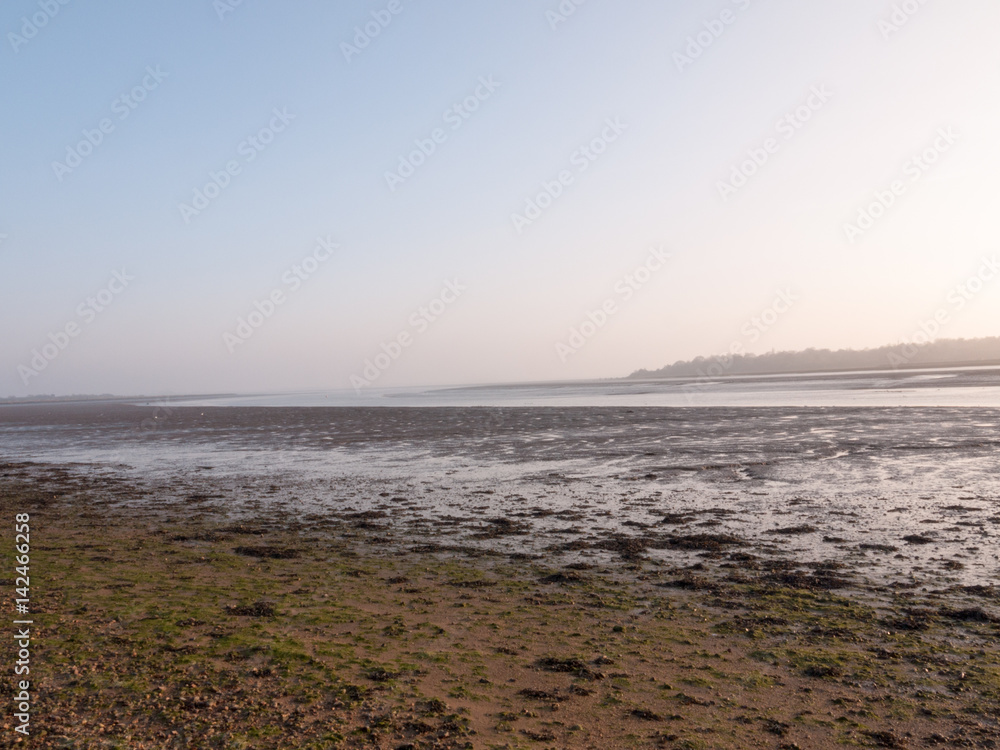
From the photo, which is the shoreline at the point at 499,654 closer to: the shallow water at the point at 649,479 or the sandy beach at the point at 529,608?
the sandy beach at the point at 529,608

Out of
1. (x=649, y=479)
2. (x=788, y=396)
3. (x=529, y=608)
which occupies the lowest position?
(x=529, y=608)

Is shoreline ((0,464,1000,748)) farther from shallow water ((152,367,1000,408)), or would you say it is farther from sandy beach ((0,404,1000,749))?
shallow water ((152,367,1000,408))

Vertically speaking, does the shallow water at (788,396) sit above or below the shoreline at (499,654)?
above

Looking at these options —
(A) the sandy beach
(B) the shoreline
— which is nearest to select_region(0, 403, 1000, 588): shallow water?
(A) the sandy beach

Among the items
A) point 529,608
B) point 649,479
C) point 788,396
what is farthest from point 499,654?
point 788,396

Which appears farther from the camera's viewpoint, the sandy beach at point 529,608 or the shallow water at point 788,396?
the shallow water at point 788,396

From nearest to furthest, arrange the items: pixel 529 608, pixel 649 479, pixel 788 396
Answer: pixel 529 608, pixel 649 479, pixel 788 396

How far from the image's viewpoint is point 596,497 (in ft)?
57.4

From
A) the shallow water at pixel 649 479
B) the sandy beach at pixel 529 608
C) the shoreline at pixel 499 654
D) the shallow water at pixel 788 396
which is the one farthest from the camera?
the shallow water at pixel 788 396

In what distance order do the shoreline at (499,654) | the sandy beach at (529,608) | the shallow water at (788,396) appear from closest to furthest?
the shoreline at (499,654)
the sandy beach at (529,608)
the shallow water at (788,396)

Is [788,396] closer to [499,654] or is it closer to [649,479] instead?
[649,479]

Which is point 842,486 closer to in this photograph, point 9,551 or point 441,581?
point 441,581

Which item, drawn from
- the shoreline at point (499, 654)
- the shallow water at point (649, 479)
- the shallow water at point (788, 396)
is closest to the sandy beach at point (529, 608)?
Answer: the shoreline at point (499, 654)

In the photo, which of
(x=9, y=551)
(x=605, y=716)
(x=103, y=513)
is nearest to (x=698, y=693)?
(x=605, y=716)
